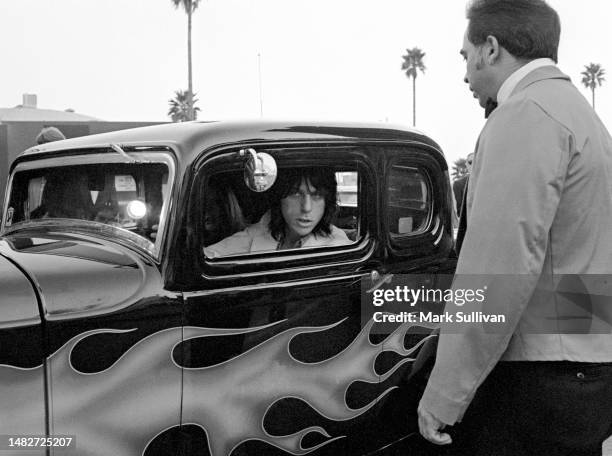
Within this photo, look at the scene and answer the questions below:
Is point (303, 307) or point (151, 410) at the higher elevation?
point (303, 307)

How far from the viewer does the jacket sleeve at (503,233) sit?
1.49 meters

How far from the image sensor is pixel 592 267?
161cm

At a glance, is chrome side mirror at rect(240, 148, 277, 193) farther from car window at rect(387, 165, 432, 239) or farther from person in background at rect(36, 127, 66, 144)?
person in background at rect(36, 127, 66, 144)

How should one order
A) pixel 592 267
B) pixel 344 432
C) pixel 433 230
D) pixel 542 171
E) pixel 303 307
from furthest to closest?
pixel 433 230 → pixel 344 432 → pixel 303 307 → pixel 592 267 → pixel 542 171

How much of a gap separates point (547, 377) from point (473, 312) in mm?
260

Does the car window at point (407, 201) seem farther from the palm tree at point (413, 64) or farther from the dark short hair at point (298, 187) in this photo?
the palm tree at point (413, 64)

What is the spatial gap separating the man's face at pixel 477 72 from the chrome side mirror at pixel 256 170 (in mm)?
931

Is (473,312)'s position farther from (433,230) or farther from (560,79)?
(433,230)

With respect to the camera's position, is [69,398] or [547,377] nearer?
[547,377]

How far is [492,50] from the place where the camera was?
1662 millimetres

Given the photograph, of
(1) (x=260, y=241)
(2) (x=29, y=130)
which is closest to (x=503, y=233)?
(1) (x=260, y=241)

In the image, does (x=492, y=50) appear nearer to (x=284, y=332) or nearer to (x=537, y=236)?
(x=537, y=236)

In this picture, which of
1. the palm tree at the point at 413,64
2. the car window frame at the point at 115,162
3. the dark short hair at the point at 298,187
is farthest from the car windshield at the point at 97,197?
the palm tree at the point at 413,64

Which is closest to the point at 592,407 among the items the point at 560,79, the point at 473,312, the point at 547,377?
the point at 547,377
